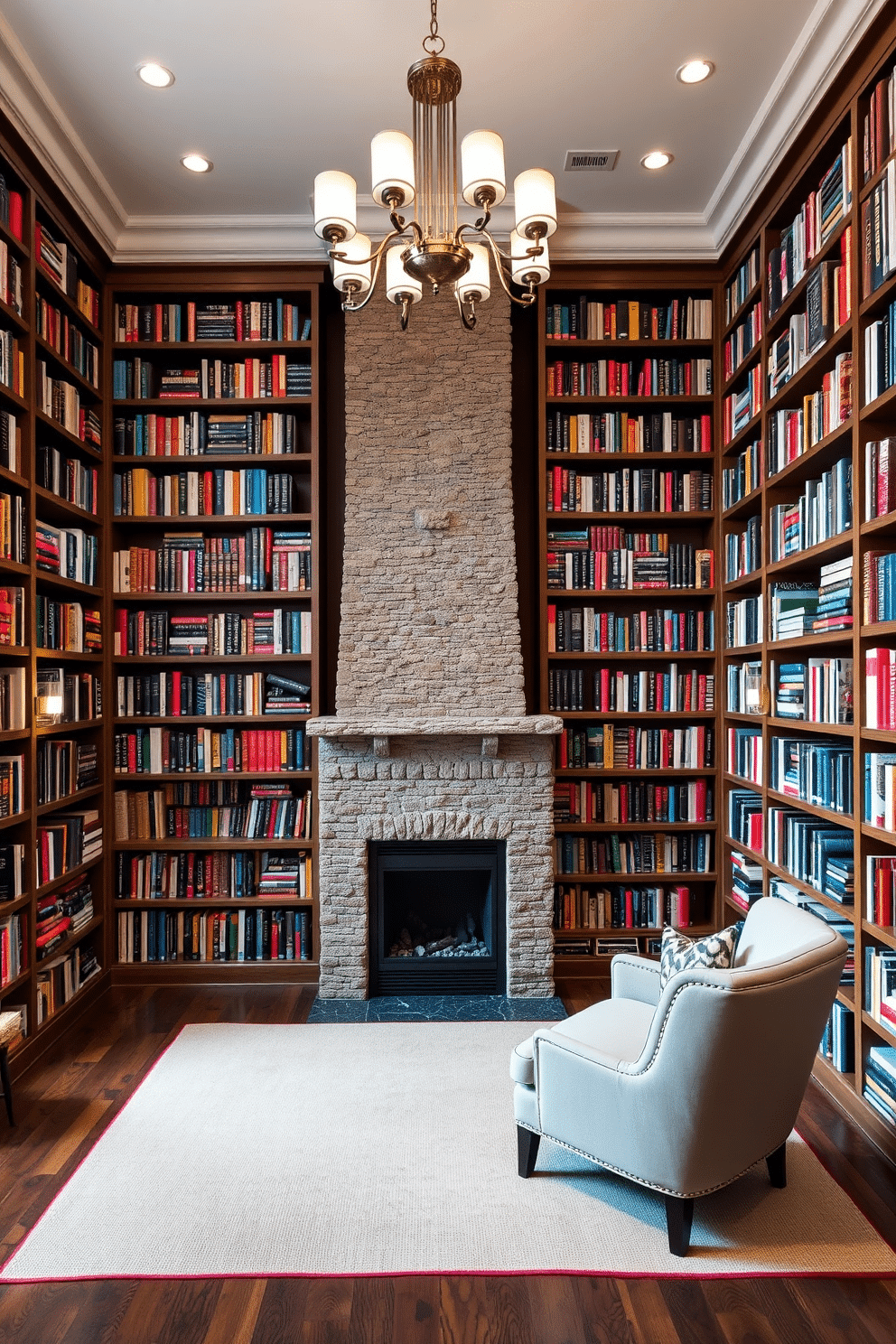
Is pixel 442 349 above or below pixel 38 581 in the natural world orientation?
above

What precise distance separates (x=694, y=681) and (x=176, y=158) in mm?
3286

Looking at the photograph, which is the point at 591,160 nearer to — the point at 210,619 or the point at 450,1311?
the point at 210,619

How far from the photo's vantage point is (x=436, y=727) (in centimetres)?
384

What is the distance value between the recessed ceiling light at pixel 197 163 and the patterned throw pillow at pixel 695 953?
3477mm

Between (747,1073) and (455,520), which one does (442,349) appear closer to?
(455,520)

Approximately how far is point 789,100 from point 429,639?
2.50m

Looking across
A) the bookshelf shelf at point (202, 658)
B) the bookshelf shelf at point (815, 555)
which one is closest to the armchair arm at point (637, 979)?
the bookshelf shelf at point (815, 555)

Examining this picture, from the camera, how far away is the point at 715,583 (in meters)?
4.22

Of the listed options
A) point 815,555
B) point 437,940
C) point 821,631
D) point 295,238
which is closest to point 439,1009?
point 437,940

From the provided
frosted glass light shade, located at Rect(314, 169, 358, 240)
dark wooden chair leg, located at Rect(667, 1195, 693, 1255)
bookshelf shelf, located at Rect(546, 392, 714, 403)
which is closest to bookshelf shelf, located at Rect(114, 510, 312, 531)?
bookshelf shelf, located at Rect(546, 392, 714, 403)

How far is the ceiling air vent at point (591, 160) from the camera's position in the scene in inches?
137

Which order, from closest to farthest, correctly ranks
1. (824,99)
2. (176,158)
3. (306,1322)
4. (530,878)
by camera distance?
(306,1322) → (824,99) → (176,158) → (530,878)

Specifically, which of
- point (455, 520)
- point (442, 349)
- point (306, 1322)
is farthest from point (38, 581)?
point (306, 1322)

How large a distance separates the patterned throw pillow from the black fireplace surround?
1467mm
